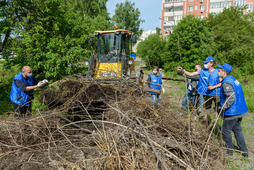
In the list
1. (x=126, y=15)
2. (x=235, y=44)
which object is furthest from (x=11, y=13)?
(x=126, y=15)

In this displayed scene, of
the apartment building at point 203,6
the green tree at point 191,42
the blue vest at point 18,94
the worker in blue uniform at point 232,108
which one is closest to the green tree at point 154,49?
the green tree at point 191,42

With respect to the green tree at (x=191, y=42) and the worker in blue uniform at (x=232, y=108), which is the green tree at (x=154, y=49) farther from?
the worker in blue uniform at (x=232, y=108)

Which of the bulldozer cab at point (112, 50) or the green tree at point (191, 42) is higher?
the green tree at point (191, 42)

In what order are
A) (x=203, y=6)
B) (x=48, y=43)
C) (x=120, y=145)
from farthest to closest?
(x=203, y=6) → (x=48, y=43) → (x=120, y=145)

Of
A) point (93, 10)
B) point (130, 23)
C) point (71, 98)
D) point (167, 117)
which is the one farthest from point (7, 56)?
point (130, 23)

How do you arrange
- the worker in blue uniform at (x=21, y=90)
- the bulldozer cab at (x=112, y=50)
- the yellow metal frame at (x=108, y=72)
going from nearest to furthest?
the worker in blue uniform at (x=21, y=90)
the yellow metal frame at (x=108, y=72)
the bulldozer cab at (x=112, y=50)

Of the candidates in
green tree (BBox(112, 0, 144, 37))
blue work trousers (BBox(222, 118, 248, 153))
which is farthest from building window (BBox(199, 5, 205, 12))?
blue work trousers (BBox(222, 118, 248, 153))

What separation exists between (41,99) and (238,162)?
14.6ft

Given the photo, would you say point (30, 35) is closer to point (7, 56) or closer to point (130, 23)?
point (7, 56)

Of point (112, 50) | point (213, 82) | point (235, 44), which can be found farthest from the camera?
point (235, 44)

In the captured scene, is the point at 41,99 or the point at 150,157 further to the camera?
the point at 41,99

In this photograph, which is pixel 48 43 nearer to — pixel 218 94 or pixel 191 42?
pixel 218 94

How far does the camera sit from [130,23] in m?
34.0

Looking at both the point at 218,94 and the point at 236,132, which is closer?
the point at 236,132
